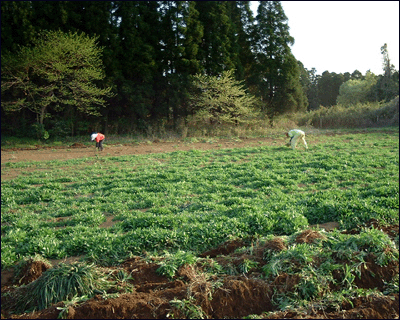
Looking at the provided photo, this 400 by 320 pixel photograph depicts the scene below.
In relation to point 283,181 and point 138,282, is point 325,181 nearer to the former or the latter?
point 283,181

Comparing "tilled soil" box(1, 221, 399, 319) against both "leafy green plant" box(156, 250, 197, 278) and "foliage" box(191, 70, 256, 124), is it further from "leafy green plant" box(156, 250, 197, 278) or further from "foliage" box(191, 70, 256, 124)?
"foliage" box(191, 70, 256, 124)

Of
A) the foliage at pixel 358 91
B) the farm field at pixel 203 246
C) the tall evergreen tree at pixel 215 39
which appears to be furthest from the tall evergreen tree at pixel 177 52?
the foliage at pixel 358 91

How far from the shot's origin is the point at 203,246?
5.12 meters

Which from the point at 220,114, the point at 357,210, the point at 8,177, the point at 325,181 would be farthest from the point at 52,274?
the point at 220,114

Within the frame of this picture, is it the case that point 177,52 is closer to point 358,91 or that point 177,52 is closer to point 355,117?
point 355,117

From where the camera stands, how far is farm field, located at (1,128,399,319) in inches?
142

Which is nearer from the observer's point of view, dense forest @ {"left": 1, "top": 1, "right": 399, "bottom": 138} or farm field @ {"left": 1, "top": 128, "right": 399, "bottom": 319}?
farm field @ {"left": 1, "top": 128, "right": 399, "bottom": 319}

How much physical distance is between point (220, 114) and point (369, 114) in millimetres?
13883

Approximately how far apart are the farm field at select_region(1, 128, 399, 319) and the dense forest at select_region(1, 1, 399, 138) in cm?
1279

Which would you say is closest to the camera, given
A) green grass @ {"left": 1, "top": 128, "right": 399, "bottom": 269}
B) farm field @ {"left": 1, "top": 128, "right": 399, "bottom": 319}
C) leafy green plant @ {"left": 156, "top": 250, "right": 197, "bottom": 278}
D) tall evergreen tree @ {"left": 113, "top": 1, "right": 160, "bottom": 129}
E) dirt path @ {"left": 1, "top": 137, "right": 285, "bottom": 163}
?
farm field @ {"left": 1, "top": 128, "right": 399, "bottom": 319}

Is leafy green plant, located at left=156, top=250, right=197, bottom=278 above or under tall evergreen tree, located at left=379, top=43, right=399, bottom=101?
under

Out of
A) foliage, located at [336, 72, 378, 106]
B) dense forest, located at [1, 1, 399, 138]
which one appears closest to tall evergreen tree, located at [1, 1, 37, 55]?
dense forest, located at [1, 1, 399, 138]

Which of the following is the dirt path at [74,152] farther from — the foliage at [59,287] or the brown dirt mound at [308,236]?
the brown dirt mound at [308,236]

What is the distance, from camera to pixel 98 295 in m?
3.71
